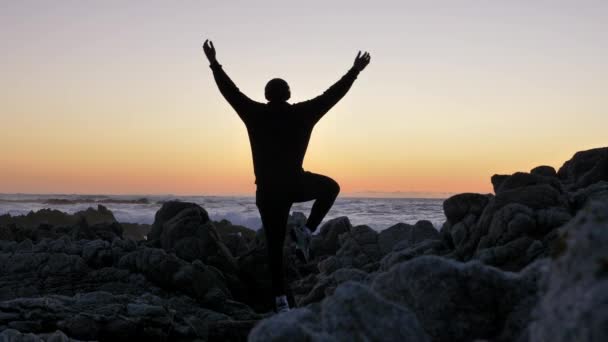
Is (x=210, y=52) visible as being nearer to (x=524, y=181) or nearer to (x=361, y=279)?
(x=361, y=279)

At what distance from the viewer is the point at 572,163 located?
1025 cm

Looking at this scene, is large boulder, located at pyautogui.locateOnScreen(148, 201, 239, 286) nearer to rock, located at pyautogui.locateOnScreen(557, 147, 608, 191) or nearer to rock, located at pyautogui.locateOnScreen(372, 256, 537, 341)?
rock, located at pyautogui.locateOnScreen(557, 147, 608, 191)

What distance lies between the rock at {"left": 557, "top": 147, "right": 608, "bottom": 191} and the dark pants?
4.90 m

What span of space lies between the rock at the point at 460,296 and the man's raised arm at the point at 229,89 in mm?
3491

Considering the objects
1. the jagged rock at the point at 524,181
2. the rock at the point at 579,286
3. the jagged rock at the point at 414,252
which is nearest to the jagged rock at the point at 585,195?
the jagged rock at the point at 524,181

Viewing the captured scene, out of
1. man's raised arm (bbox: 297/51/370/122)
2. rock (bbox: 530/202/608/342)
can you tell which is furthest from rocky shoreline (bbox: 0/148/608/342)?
man's raised arm (bbox: 297/51/370/122)

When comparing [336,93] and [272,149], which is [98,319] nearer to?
[272,149]

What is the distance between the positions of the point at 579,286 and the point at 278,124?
425 centimetres

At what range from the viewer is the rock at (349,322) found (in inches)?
82.4

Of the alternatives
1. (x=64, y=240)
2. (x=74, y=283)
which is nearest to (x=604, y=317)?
(x=74, y=283)

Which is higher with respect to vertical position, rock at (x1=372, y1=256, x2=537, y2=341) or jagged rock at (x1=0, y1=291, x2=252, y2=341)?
rock at (x1=372, y1=256, x2=537, y2=341)

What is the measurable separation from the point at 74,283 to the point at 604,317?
8.06 meters

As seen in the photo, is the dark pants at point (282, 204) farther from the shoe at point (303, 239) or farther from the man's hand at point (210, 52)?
the man's hand at point (210, 52)

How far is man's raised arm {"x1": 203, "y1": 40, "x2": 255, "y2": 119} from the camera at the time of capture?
18.6ft
